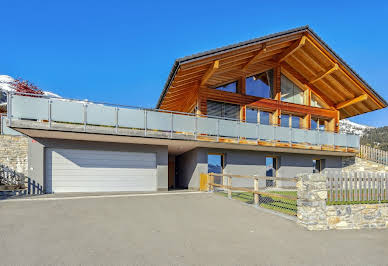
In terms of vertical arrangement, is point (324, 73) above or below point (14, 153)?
above

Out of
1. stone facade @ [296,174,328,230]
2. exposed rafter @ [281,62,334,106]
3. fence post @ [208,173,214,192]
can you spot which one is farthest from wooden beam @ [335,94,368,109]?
stone facade @ [296,174,328,230]

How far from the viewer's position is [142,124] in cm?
1197

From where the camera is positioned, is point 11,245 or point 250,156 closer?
point 11,245

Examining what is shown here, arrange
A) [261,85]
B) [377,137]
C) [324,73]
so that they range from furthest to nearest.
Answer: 1. [377,137]
2. [324,73]
3. [261,85]

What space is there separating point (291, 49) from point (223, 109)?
22.2ft

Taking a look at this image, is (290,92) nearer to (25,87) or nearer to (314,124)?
(314,124)

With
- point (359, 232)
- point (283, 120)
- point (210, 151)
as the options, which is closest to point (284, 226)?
point (359, 232)

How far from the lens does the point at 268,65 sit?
17.2 meters

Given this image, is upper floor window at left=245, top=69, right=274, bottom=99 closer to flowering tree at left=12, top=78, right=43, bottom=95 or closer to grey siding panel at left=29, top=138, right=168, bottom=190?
grey siding panel at left=29, top=138, right=168, bottom=190

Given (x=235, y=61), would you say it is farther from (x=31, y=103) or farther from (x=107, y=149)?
(x=31, y=103)

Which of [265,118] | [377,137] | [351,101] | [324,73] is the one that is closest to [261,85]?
[265,118]

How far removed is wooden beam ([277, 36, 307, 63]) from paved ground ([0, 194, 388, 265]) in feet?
41.4

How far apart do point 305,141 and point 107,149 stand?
43.3 feet

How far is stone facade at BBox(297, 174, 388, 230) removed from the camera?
6422 mm
